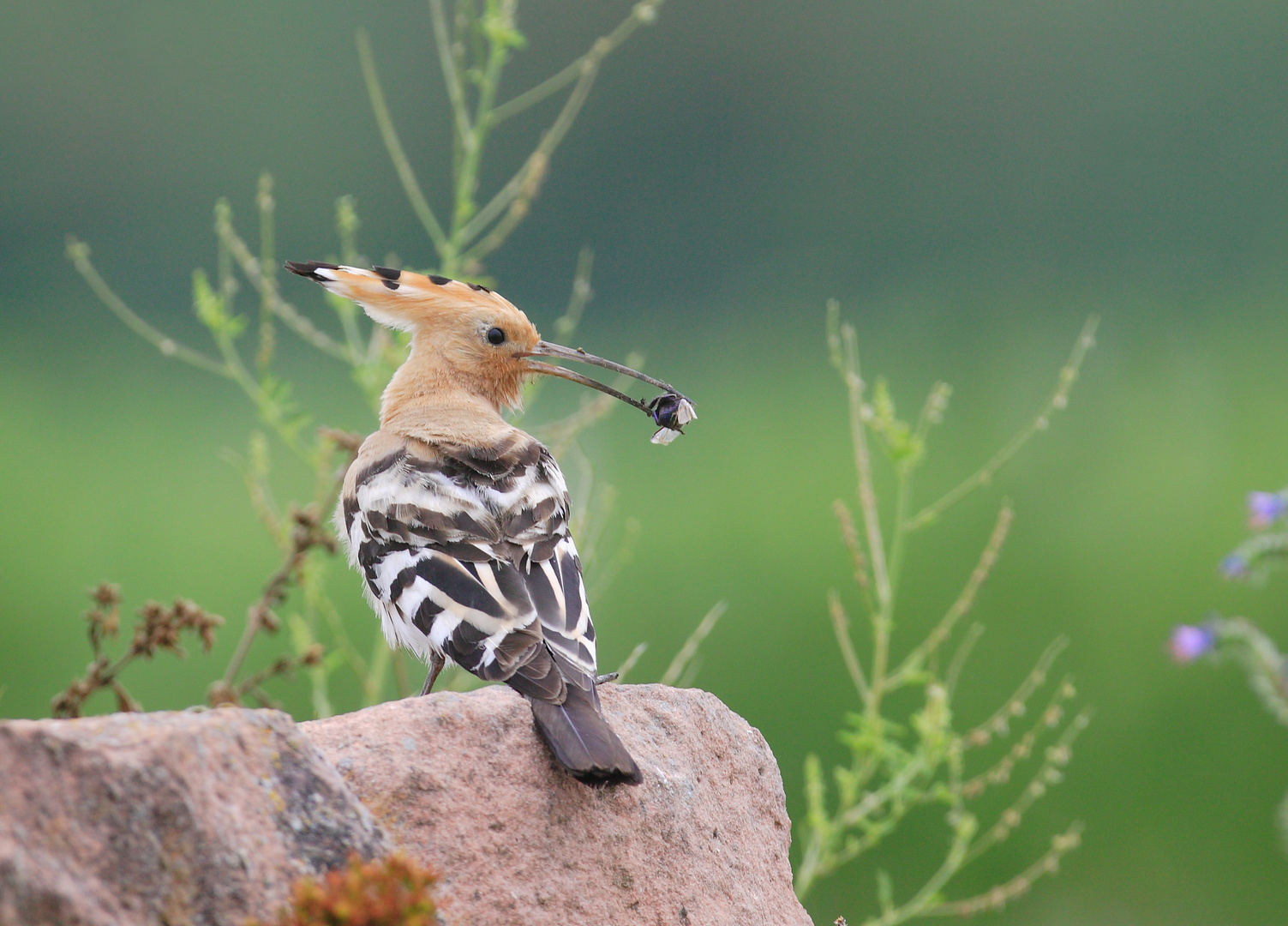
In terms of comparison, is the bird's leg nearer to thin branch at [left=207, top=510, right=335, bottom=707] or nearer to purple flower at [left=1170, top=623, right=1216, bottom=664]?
thin branch at [left=207, top=510, right=335, bottom=707]

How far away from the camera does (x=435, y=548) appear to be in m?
2.21

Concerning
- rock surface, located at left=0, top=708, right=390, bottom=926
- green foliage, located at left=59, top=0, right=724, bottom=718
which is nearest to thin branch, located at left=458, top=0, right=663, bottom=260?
green foliage, located at left=59, top=0, right=724, bottom=718

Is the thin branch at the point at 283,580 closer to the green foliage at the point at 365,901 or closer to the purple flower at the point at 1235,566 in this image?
the green foliage at the point at 365,901

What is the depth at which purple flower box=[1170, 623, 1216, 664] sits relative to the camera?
5.38ft

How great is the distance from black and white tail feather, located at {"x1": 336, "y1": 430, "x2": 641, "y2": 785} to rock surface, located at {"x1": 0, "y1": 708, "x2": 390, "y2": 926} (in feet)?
1.29

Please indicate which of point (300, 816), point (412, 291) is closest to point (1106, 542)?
point (412, 291)

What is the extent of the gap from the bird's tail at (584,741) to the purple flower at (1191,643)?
0.72 m

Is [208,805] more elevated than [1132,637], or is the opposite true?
[1132,637]

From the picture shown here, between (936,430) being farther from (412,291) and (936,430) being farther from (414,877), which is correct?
(414,877)

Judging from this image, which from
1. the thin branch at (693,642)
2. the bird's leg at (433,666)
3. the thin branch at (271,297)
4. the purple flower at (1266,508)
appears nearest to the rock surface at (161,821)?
the bird's leg at (433,666)

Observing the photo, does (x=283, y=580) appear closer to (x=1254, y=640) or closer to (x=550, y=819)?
(x=550, y=819)

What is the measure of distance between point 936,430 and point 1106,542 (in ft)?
2.94

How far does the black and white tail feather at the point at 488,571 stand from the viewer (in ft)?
6.10

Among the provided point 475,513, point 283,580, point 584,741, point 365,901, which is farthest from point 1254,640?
point 283,580
